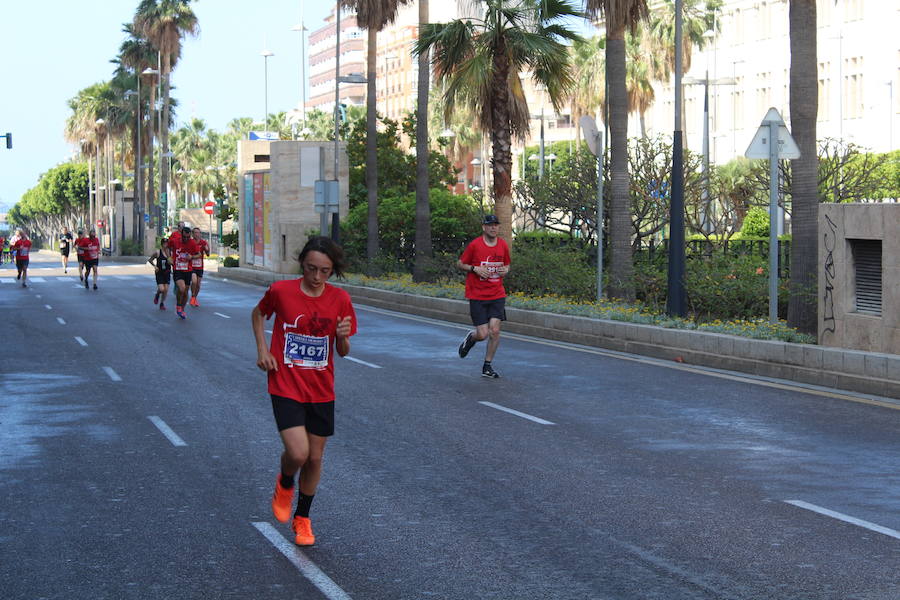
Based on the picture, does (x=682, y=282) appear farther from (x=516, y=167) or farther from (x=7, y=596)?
(x=516, y=167)

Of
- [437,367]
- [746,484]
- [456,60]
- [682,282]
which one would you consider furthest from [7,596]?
[456,60]

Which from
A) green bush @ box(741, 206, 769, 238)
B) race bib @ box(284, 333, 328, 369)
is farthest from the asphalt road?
green bush @ box(741, 206, 769, 238)

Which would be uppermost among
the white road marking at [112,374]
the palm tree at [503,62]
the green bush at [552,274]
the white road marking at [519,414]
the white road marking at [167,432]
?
the palm tree at [503,62]

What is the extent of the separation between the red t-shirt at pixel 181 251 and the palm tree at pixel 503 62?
6.29 m

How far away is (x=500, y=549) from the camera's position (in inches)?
303

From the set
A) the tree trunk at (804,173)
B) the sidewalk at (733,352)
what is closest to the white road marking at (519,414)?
the sidewalk at (733,352)

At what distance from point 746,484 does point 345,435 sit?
3.82 m

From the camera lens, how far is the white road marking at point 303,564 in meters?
6.77

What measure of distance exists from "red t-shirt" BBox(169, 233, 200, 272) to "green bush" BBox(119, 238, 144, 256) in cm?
6247

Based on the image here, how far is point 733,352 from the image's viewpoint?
17.6m

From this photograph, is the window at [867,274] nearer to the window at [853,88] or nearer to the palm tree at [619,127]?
the palm tree at [619,127]

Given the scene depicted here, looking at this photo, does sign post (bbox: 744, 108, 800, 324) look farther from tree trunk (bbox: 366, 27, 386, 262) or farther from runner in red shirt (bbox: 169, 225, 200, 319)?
tree trunk (bbox: 366, 27, 386, 262)

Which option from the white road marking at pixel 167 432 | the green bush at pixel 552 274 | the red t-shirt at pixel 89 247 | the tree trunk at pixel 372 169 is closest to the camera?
the white road marking at pixel 167 432

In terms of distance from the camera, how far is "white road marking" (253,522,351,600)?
267 inches
